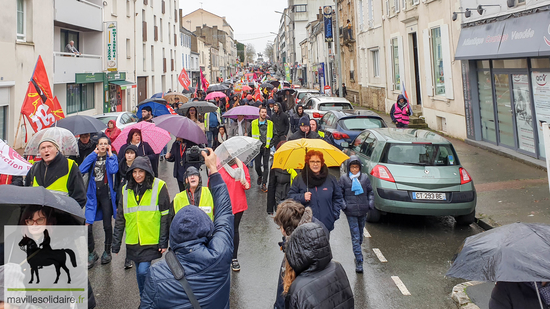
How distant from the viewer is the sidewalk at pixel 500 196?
522 centimetres

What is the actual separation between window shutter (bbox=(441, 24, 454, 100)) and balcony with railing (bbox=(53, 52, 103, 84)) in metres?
17.6

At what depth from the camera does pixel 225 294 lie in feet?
9.92

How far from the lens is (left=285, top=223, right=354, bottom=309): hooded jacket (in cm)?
259

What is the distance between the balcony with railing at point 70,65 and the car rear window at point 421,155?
61.3 feet

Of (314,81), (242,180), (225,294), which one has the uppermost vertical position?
(225,294)

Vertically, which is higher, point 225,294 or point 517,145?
point 225,294

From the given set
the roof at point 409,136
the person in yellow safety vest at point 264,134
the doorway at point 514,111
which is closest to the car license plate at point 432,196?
the roof at point 409,136

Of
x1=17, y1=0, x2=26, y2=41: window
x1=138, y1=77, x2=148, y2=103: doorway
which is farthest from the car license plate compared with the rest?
x1=138, y1=77, x2=148, y2=103: doorway

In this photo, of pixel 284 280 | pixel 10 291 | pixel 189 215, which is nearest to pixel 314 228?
pixel 284 280

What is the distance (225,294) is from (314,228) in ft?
2.80

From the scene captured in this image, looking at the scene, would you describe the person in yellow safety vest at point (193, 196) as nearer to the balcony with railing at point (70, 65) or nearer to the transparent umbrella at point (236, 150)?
the transparent umbrella at point (236, 150)

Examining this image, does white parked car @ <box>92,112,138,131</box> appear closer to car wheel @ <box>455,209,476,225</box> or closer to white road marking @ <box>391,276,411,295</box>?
car wheel @ <box>455,209,476,225</box>

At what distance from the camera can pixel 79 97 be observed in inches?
987

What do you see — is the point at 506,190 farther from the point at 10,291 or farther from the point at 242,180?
the point at 10,291
